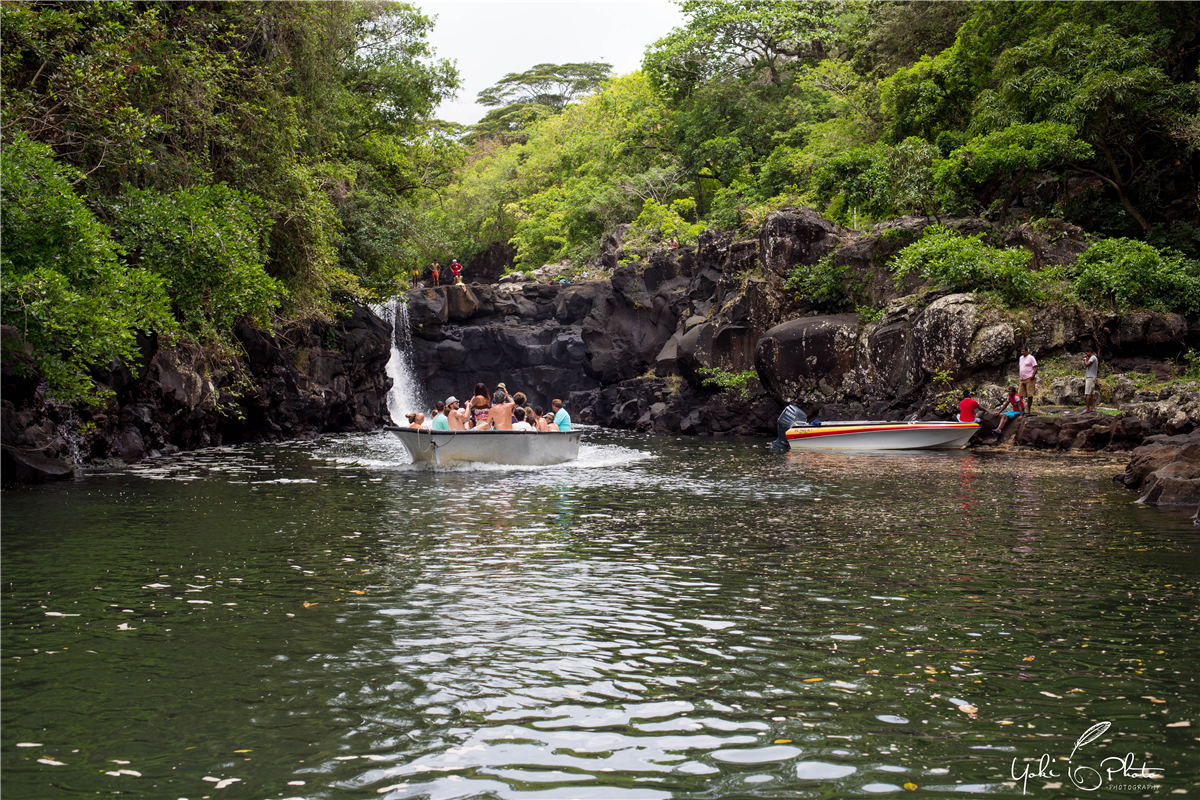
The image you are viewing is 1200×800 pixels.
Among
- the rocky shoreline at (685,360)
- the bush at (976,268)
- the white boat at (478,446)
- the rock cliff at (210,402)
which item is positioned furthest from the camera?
the bush at (976,268)

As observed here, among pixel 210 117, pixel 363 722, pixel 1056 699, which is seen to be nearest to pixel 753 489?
pixel 1056 699

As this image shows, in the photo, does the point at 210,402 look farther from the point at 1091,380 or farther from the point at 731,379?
the point at 1091,380

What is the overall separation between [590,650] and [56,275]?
430 inches

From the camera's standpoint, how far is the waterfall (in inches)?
1781

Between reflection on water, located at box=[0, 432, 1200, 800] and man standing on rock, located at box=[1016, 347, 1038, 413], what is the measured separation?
13.0 metres

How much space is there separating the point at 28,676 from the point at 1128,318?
2762 centimetres

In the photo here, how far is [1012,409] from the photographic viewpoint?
2552cm

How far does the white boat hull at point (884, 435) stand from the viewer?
24406 millimetres

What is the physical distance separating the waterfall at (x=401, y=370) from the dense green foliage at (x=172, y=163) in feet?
43.5

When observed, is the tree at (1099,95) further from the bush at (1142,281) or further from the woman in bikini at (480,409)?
the woman in bikini at (480,409)

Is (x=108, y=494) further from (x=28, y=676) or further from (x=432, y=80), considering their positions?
(x=432, y=80)

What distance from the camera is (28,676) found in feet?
19.0

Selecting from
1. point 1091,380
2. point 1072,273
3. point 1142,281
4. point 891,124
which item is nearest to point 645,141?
point 891,124

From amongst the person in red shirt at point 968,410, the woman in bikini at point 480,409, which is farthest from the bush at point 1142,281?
the woman in bikini at point 480,409
